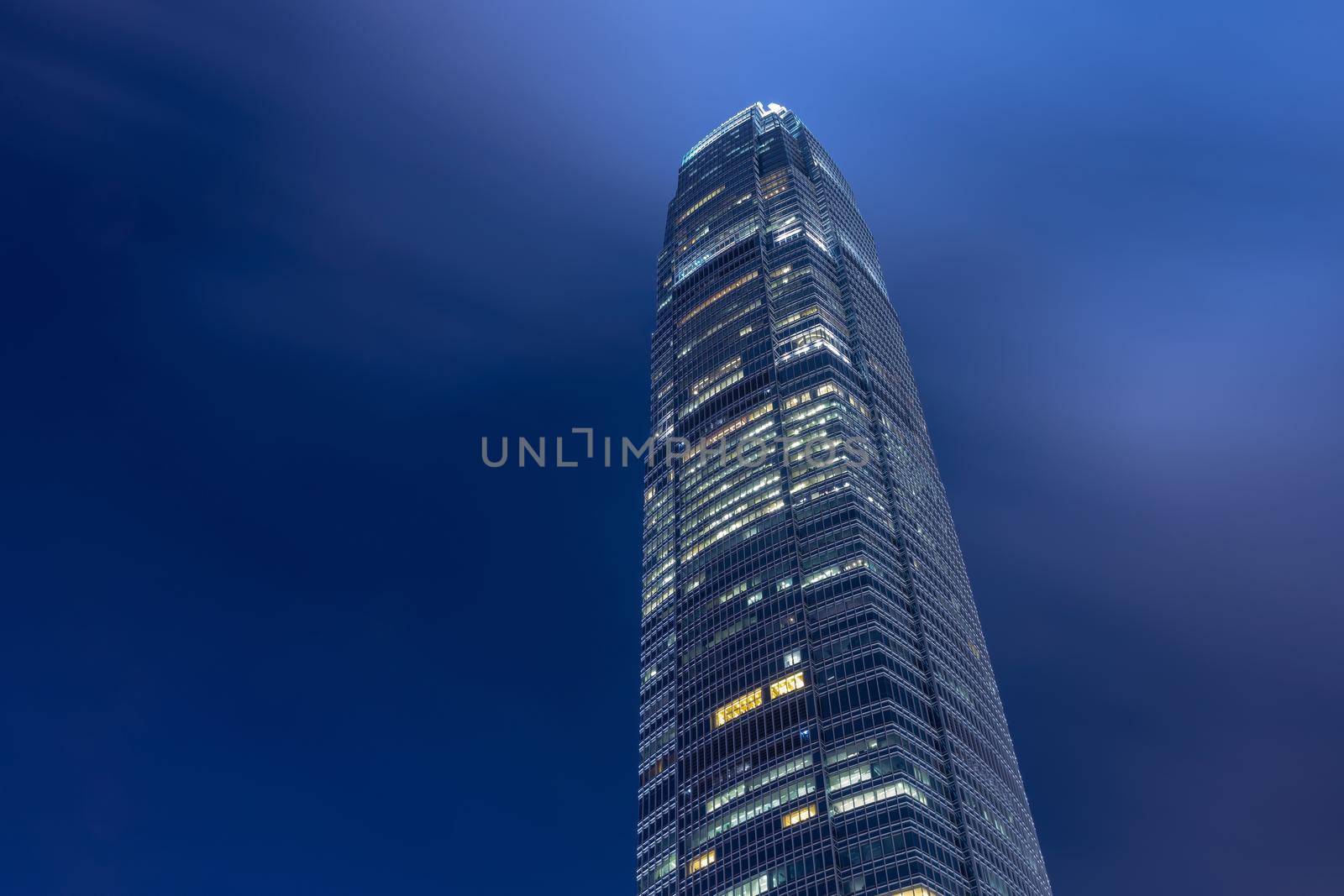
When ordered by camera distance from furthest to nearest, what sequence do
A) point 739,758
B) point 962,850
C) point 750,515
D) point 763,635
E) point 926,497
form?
1. point 926,497
2. point 750,515
3. point 763,635
4. point 739,758
5. point 962,850

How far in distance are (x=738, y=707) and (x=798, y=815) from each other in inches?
816

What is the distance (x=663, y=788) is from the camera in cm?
15050

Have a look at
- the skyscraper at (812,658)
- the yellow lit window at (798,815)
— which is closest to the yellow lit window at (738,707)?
the skyscraper at (812,658)

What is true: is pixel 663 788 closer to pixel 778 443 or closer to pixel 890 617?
pixel 890 617

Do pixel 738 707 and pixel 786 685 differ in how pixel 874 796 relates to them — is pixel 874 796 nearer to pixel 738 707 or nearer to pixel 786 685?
pixel 786 685

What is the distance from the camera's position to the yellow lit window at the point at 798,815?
131m

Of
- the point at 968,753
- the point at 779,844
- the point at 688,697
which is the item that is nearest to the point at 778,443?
the point at 688,697

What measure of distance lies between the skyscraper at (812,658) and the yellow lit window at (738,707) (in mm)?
245

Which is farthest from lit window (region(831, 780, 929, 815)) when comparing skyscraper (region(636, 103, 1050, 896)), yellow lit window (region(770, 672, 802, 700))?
yellow lit window (region(770, 672, 802, 700))

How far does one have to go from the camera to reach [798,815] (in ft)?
432

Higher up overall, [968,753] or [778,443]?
[778,443]

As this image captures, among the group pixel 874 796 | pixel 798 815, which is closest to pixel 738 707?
pixel 798 815

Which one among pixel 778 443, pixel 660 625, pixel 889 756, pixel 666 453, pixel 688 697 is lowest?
pixel 889 756

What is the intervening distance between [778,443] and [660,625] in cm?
3296
